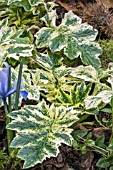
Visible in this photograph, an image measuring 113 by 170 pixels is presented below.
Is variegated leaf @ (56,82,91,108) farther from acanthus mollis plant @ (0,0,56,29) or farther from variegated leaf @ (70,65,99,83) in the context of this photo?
acanthus mollis plant @ (0,0,56,29)

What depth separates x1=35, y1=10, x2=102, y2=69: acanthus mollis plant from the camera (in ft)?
7.09

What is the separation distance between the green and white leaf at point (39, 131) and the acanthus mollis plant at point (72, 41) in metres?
0.45

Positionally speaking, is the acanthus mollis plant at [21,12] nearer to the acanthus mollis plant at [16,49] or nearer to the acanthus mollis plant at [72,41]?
the acanthus mollis plant at [72,41]

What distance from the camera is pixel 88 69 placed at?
2.01 metres

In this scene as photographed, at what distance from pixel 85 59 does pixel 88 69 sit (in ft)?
0.53

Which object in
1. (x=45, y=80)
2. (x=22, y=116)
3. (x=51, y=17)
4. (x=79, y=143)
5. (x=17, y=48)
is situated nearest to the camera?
(x=17, y=48)

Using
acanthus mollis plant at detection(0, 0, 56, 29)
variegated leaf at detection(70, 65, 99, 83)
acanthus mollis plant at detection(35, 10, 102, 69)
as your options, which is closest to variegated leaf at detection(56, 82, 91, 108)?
variegated leaf at detection(70, 65, 99, 83)

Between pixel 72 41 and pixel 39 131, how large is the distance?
63cm

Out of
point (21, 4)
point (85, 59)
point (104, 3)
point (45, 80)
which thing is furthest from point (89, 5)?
point (45, 80)

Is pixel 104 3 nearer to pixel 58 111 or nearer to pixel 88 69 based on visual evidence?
pixel 88 69

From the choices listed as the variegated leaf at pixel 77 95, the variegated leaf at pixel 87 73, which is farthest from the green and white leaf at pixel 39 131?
the variegated leaf at pixel 87 73

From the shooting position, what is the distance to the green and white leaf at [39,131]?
5.34ft

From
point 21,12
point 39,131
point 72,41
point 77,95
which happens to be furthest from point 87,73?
point 21,12

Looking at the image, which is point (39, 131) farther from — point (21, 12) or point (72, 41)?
point (21, 12)
